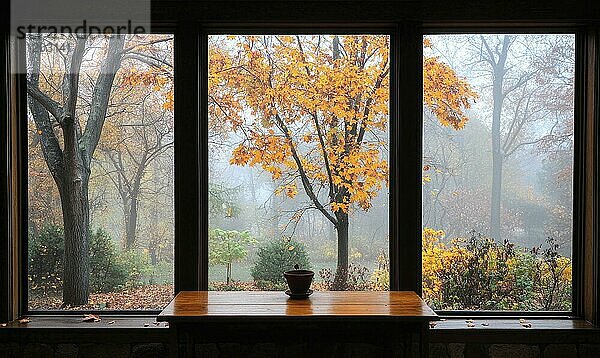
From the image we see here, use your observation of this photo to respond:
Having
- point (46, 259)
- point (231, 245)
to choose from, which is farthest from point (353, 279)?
point (46, 259)

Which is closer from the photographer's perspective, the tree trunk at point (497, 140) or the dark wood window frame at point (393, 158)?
the dark wood window frame at point (393, 158)

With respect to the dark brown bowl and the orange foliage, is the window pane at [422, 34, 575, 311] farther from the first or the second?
the dark brown bowl

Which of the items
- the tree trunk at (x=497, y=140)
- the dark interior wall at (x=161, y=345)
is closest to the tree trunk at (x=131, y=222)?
the dark interior wall at (x=161, y=345)

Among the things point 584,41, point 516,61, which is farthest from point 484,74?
point 584,41

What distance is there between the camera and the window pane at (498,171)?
4.21 meters

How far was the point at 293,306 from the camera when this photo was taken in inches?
134

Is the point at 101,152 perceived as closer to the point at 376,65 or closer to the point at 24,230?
the point at 24,230

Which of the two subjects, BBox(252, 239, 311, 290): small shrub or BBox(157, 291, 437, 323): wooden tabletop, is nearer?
BBox(157, 291, 437, 323): wooden tabletop

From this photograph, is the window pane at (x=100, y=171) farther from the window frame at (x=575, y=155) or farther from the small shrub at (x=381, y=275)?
the window frame at (x=575, y=155)

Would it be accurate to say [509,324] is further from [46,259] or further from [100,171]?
[46,259]

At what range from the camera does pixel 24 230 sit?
4.17 metres

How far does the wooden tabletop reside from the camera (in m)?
3.19

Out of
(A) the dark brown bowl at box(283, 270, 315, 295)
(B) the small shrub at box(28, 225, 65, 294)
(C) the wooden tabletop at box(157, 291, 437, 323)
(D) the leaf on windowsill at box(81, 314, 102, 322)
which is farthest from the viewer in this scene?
(B) the small shrub at box(28, 225, 65, 294)

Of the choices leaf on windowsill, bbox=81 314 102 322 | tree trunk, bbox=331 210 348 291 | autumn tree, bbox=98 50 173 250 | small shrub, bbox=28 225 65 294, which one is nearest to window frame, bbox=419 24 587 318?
tree trunk, bbox=331 210 348 291
